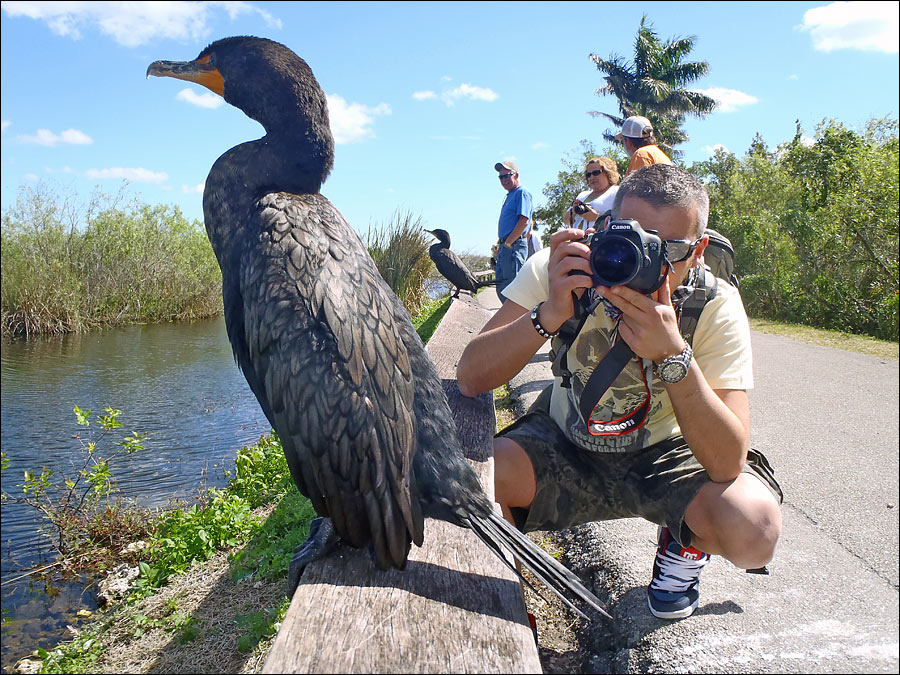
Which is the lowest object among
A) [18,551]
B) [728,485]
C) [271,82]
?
[18,551]

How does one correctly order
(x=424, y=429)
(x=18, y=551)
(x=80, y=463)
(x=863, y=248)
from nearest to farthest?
(x=424, y=429) < (x=18, y=551) < (x=80, y=463) < (x=863, y=248)

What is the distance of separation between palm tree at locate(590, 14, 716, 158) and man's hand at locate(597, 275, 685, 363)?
105ft

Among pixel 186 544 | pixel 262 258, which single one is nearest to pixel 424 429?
pixel 262 258

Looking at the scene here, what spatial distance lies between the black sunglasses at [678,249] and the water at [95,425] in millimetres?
4165

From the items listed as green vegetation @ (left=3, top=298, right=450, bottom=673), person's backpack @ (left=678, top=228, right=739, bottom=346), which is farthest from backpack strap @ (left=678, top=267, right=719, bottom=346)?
green vegetation @ (left=3, top=298, right=450, bottom=673)

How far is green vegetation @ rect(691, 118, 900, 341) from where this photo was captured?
11.5m

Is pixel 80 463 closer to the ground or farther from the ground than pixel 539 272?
closer to the ground

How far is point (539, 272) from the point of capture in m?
2.29

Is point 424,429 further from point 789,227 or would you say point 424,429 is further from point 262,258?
point 789,227

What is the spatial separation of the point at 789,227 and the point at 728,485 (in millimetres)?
14079

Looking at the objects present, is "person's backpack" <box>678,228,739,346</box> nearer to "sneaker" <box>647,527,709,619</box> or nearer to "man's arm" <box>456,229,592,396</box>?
"man's arm" <box>456,229,592,396</box>

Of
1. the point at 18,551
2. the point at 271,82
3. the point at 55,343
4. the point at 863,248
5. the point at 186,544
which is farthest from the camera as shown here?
the point at 55,343

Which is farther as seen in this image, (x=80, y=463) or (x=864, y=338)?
(x=864, y=338)

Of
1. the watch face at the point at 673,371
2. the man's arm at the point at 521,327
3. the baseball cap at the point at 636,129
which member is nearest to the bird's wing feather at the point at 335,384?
the man's arm at the point at 521,327
